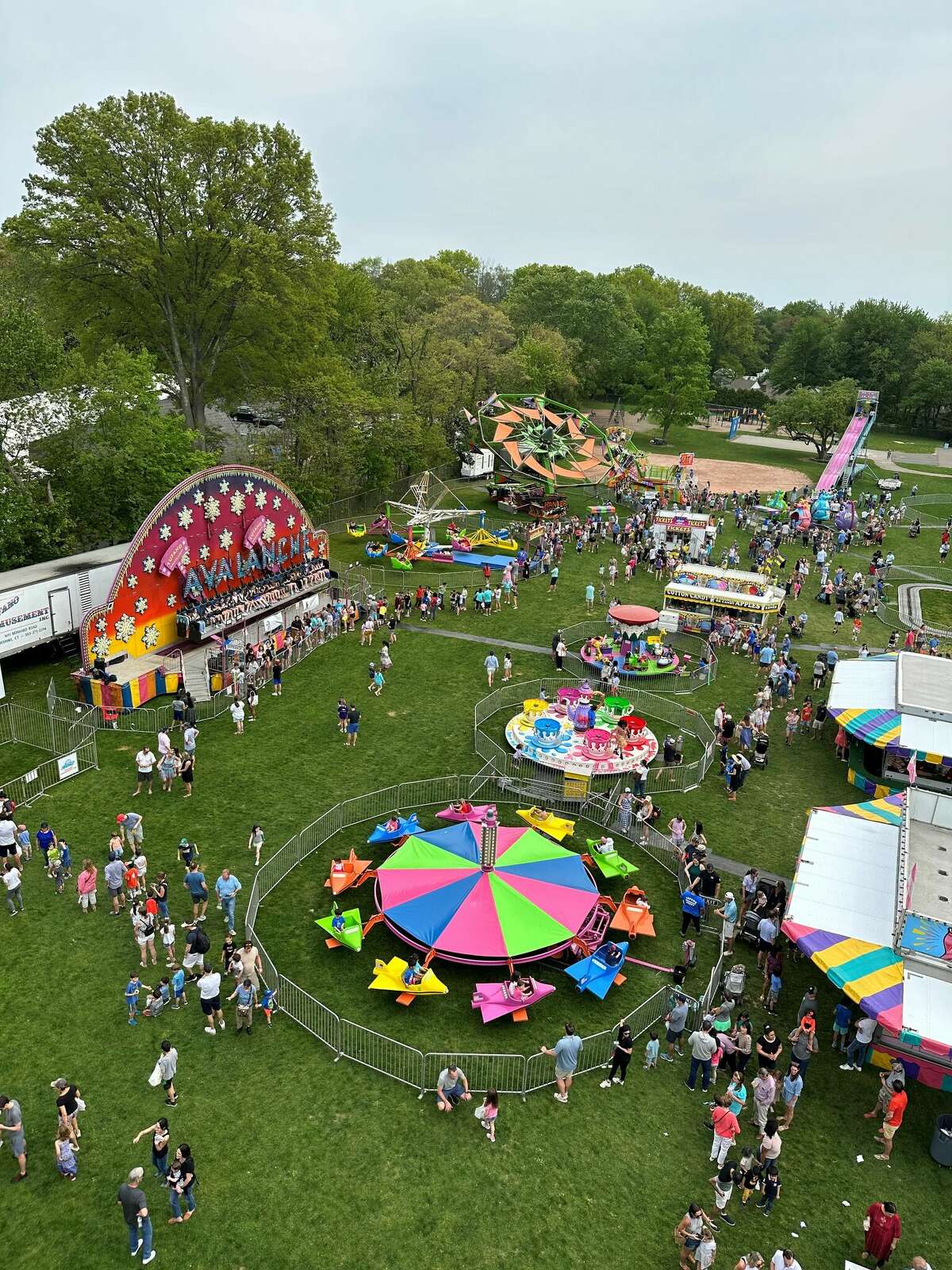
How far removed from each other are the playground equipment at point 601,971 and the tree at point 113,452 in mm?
24121

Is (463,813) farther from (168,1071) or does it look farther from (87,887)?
(168,1071)

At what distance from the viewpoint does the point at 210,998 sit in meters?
13.0

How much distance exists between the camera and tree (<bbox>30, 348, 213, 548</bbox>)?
30484 millimetres

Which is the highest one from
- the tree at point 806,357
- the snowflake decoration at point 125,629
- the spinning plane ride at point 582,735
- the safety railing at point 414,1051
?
the tree at point 806,357

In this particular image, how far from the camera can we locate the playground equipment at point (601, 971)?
14367 mm

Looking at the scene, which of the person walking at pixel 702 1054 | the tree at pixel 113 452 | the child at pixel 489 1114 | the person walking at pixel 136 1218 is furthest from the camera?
the tree at pixel 113 452

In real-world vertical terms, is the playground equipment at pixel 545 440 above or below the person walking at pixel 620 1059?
above

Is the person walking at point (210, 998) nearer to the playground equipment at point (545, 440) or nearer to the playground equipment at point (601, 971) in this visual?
the playground equipment at point (601, 971)

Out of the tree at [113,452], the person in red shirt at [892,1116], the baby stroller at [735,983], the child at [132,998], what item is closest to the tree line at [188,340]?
the tree at [113,452]

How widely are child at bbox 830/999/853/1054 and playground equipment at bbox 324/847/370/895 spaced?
8712 mm

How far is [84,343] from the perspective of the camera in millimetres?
38500

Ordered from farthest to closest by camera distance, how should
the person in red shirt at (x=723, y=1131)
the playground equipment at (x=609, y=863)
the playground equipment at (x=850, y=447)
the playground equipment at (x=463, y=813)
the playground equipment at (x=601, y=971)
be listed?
the playground equipment at (x=850, y=447)
the playground equipment at (x=463, y=813)
the playground equipment at (x=609, y=863)
the playground equipment at (x=601, y=971)
the person in red shirt at (x=723, y=1131)

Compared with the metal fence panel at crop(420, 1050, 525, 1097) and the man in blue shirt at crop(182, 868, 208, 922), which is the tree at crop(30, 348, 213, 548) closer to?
the man in blue shirt at crop(182, 868, 208, 922)

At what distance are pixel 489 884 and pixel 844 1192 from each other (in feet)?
23.1
